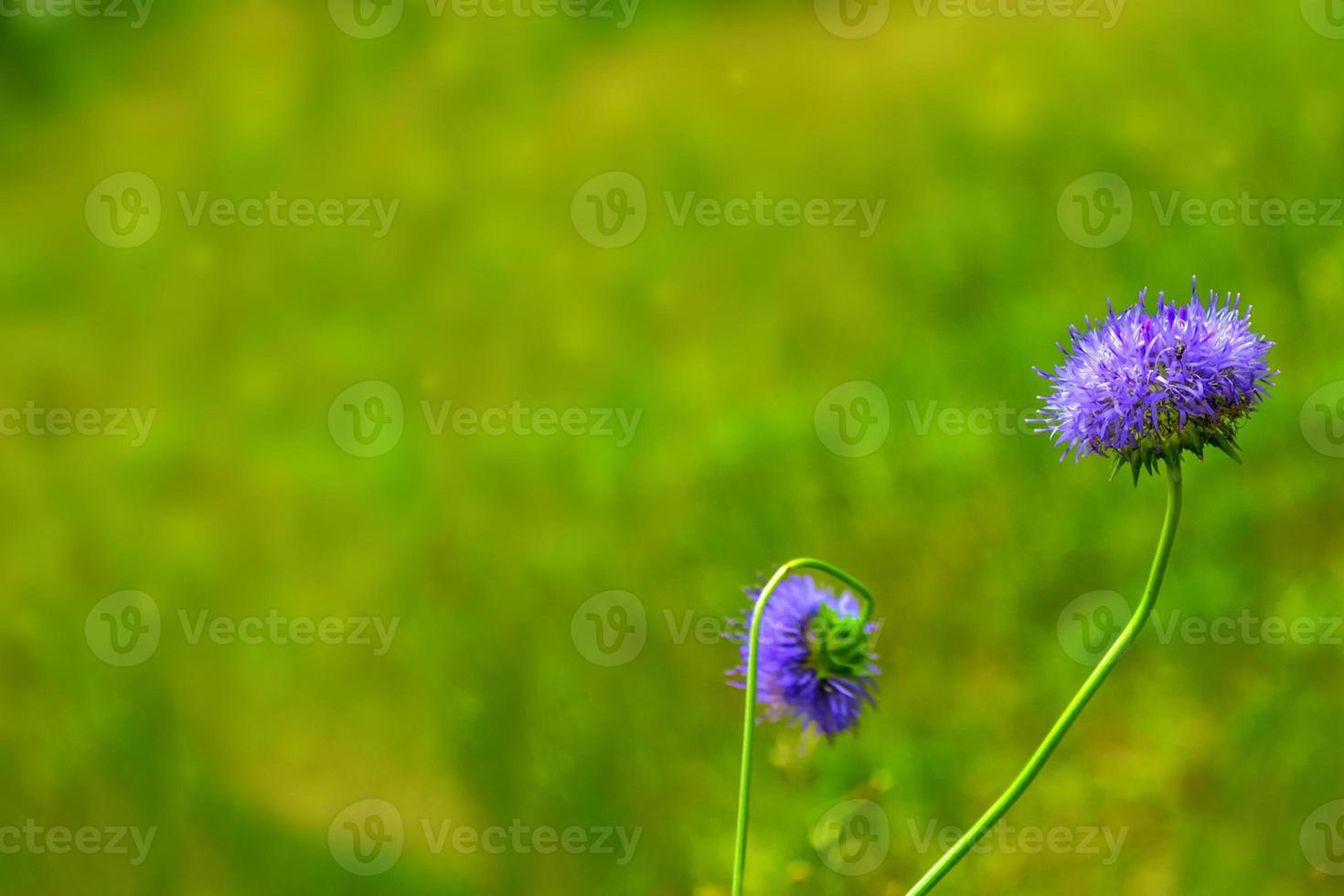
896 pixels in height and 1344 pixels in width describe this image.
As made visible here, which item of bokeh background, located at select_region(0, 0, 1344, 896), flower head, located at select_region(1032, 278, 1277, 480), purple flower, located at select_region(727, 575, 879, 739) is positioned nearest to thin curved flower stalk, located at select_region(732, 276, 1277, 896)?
flower head, located at select_region(1032, 278, 1277, 480)

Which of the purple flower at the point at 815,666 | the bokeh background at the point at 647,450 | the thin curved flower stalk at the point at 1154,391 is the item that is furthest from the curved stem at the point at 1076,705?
the bokeh background at the point at 647,450

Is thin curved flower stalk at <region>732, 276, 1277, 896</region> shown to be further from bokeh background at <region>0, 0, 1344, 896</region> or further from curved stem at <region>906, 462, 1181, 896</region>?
bokeh background at <region>0, 0, 1344, 896</region>

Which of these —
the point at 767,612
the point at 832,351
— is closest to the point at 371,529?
the point at 832,351

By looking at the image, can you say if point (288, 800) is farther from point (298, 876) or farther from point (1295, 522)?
point (1295, 522)

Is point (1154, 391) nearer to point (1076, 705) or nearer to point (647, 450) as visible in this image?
point (1076, 705)

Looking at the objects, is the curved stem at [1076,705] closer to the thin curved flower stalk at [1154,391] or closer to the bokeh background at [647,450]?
the thin curved flower stalk at [1154,391]

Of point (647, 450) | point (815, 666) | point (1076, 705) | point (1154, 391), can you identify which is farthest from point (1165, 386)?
point (647, 450)
